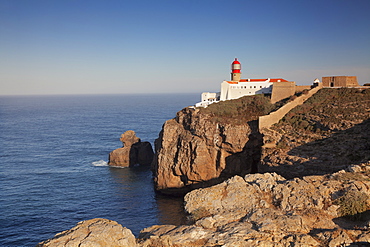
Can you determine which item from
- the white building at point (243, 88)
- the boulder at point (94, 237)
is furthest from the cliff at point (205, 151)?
the boulder at point (94, 237)

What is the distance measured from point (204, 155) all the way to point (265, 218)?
3133 centimetres

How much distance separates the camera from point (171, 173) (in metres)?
49.2

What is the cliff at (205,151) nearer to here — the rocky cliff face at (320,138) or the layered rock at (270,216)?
the rocky cliff face at (320,138)

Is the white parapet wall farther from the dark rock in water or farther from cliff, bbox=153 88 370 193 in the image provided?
the dark rock in water

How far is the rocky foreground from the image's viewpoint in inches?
534

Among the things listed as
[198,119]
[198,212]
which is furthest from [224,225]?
[198,119]

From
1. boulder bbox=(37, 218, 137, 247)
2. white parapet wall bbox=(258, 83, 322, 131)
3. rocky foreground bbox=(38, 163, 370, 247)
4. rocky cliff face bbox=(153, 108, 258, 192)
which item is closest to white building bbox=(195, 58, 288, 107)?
white parapet wall bbox=(258, 83, 322, 131)

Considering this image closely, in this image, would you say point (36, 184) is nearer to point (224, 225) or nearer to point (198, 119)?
point (198, 119)

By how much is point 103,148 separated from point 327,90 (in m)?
50.7

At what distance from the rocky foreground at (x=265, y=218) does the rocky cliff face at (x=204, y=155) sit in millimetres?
25667

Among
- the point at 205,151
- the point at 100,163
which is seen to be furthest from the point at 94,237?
the point at 100,163

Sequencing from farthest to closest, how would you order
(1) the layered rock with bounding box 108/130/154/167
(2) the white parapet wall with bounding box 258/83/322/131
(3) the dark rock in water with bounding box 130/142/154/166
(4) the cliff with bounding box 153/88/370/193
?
(3) the dark rock in water with bounding box 130/142/154/166
(1) the layered rock with bounding box 108/130/154/167
(2) the white parapet wall with bounding box 258/83/322/131
(4) the cliff with bounding box 153/88/370/193

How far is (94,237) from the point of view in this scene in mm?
12742

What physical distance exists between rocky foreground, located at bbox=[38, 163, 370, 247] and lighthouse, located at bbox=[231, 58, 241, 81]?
168ft
